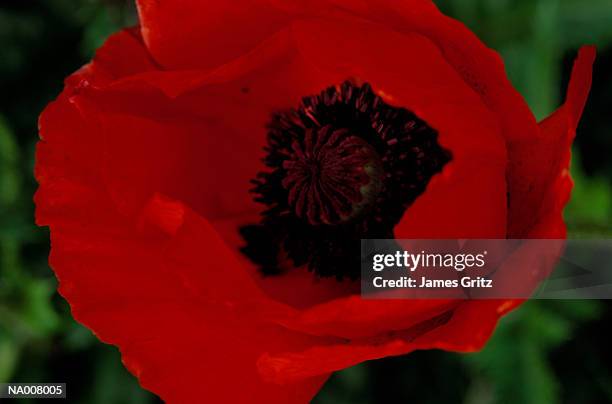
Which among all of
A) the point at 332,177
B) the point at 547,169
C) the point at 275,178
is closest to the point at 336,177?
the point at 332,177

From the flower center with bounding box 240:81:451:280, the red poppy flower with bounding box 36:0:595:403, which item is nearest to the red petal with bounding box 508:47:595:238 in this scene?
the red poppy flower with bounding box 36:0:595:403

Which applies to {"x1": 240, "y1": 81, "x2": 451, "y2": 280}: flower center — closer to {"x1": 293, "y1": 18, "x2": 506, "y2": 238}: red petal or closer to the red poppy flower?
the red poppy flower

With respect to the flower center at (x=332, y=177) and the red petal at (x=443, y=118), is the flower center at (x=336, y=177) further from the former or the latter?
the red petal at (x=443, y=118)

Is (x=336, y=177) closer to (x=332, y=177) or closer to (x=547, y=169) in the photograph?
(x=332, y=177)

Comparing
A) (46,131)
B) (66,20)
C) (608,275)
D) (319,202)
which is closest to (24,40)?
(66,20)

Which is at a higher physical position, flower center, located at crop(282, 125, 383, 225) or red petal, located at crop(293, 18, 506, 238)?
red petal, located at crop(293, 18, 506, 238)

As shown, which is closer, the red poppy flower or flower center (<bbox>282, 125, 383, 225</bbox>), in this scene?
the red poppy flower

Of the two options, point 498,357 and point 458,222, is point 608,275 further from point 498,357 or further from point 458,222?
point 458,222
